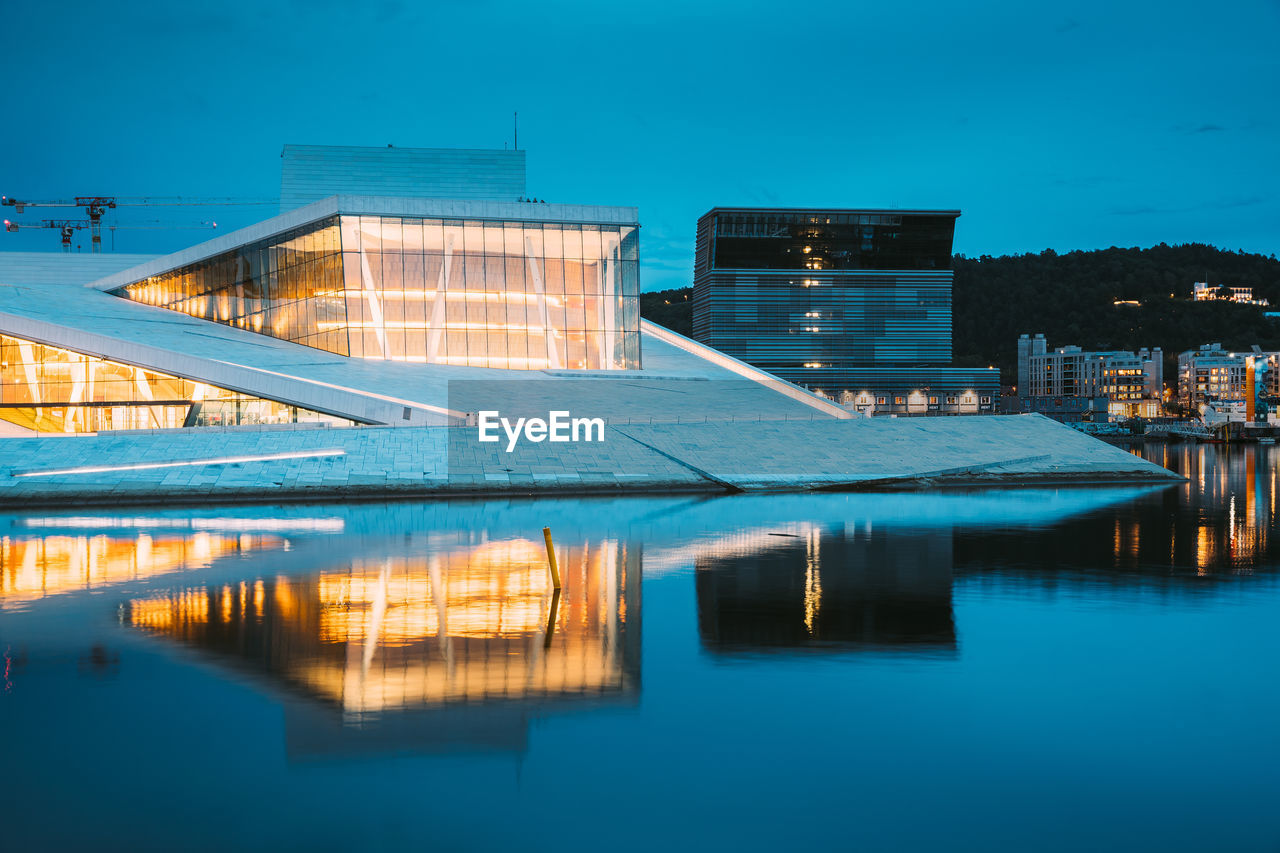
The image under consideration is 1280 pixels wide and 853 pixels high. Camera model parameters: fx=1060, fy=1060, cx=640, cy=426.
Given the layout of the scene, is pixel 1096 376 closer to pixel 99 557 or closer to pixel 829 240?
pixel 829 240

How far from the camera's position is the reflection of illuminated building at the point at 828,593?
9.97 m

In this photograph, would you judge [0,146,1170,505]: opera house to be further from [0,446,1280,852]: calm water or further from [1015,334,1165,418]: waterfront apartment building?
[1015,334,1165,418]: waterfront apartment building

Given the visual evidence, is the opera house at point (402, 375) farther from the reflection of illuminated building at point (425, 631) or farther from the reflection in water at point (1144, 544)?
the reflection of illuminated building at point (425, 631)

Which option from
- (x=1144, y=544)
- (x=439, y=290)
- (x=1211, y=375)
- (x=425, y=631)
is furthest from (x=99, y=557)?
(x=1211, y=375)

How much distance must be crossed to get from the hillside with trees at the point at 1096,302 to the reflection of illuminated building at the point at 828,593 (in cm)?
14007

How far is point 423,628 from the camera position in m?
10.1

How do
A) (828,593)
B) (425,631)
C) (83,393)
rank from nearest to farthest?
(425,631) → (828,593) → (83,393)

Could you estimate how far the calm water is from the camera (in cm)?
562

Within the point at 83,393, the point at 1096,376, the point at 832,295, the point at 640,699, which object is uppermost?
the point at 832,295

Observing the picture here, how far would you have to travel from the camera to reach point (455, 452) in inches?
1149

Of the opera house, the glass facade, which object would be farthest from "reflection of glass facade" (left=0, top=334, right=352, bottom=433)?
the glass facade

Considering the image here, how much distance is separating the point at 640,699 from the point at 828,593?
4952 mm

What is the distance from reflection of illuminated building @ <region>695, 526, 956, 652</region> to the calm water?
0.24 ft

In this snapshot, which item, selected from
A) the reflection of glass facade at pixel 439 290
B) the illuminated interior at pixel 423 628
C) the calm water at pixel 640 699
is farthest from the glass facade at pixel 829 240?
the illuminated interior at pixel 423 628
